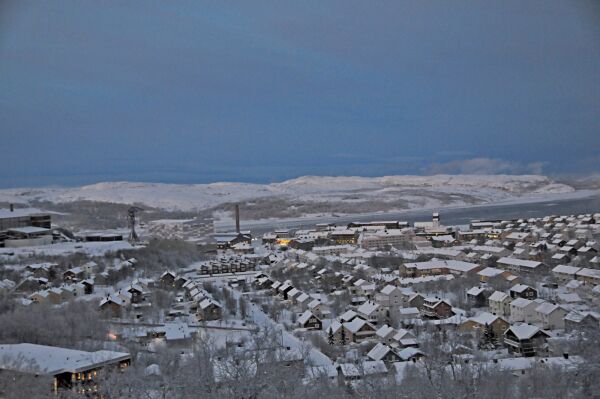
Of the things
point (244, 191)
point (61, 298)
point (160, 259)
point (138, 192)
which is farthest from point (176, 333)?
point (244, 191)

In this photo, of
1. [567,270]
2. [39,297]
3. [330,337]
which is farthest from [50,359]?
[567,270]

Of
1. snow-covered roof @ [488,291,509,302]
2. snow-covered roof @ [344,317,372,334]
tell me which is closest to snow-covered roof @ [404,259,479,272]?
snow-covered roof @ [488,291,509,302]

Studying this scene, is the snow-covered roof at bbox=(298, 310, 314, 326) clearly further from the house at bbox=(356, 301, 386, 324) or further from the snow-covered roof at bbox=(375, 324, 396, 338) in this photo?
the snow-covered roof at bbox=(375, 324, 396, 338)

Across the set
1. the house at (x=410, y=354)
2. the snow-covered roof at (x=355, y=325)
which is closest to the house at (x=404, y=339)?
the house at (x=410, y=354)

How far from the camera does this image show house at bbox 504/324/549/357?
5.78 metres

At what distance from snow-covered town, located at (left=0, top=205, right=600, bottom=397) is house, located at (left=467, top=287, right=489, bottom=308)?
2 cm

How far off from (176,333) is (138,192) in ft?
158

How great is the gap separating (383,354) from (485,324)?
1682mm

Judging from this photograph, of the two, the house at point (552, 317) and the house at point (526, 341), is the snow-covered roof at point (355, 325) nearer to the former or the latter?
the house at point (526, 341)

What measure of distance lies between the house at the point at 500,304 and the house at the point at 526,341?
156 cm

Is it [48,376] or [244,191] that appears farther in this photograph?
[244,191]

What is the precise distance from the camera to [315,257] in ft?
45.2

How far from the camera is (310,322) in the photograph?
24.2ft

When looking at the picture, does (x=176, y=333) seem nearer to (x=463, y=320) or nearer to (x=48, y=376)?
(x=48, y=376)
